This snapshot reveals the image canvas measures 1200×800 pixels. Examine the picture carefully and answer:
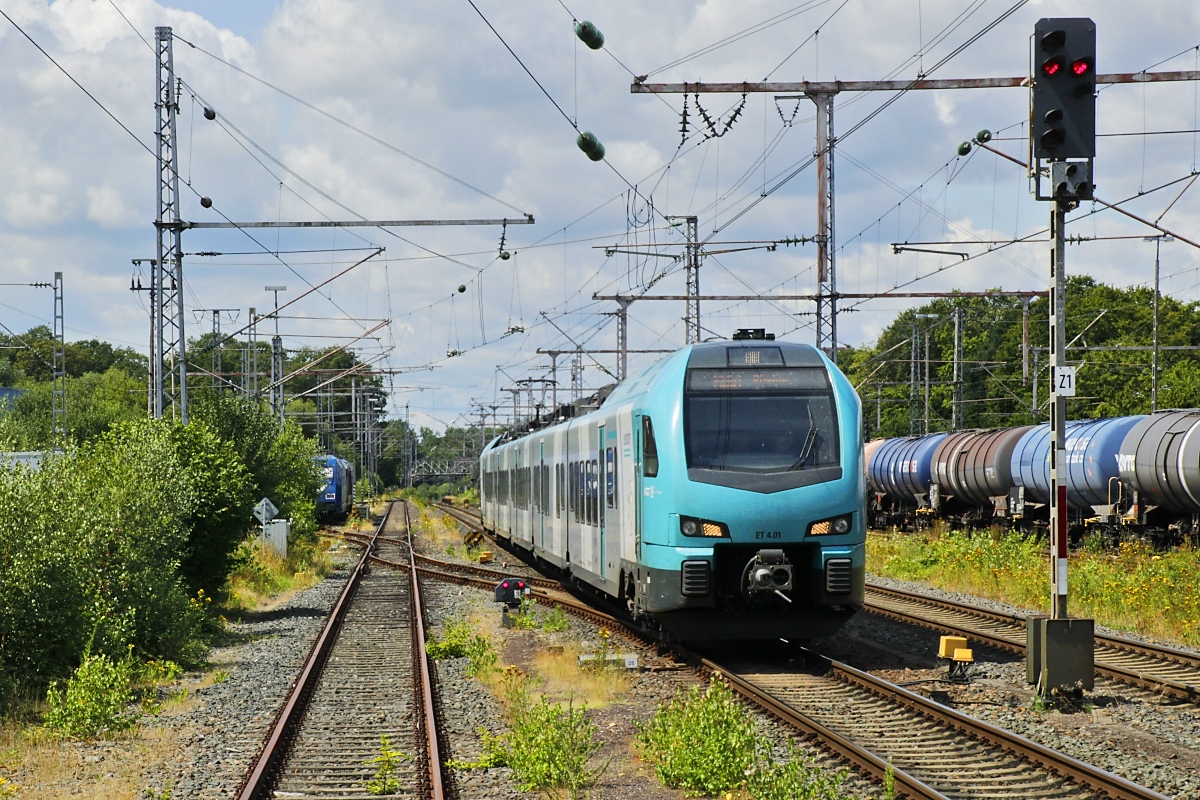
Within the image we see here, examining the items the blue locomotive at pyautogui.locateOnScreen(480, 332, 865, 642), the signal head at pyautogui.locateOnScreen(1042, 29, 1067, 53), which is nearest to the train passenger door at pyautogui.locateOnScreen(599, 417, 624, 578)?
the blue locomotive at pyautogui.locateOnScreen(480, 332, 865, 642)

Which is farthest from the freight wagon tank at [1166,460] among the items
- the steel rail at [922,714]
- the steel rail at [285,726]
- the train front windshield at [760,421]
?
the steel rail at [285,726]

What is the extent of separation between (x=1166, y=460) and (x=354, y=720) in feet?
56.4

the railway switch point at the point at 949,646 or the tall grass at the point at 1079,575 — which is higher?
the railway switch point at the point at 949,646

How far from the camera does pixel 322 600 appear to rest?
83.3 feet

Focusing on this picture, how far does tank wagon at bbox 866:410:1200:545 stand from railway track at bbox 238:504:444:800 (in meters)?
13.7

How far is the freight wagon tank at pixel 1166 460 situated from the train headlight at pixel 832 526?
39.7 ft

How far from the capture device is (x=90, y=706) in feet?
38.0

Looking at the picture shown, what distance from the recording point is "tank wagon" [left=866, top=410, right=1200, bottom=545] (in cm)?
2412

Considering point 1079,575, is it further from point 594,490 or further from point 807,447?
point 807,447

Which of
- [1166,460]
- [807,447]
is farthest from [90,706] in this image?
[1166,460]

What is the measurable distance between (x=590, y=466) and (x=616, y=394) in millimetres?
1236

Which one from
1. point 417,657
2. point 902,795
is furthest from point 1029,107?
point 417,657

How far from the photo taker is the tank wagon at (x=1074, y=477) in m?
24.1

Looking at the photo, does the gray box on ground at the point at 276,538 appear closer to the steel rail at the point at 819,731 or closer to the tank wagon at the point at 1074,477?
the steel rail at the point at 819,731
